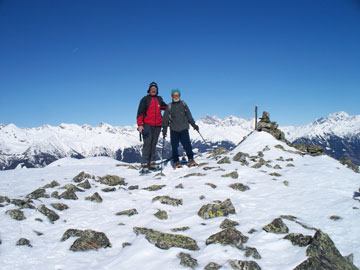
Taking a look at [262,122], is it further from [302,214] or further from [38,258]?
[38,258]

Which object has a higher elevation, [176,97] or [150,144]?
[176,97]

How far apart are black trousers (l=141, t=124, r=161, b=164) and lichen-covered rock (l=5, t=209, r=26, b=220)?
304 inches

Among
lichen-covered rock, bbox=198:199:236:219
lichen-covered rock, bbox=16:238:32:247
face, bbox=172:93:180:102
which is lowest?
lichen-covered rock, bbox=198:199:236:219

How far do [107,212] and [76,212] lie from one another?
0.94 meters

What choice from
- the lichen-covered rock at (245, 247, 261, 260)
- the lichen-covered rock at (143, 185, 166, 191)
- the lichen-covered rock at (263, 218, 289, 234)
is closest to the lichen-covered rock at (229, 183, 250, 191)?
the lichen-covered rock at (143, 185, 166, 191)

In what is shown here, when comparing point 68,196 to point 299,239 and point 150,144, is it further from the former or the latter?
point 299,239

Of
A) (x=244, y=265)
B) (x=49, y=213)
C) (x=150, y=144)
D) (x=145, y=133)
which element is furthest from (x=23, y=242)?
(x=150, y=144)

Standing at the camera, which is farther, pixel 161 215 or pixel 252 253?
pixel 161 215

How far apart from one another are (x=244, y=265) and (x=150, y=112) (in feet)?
34.9

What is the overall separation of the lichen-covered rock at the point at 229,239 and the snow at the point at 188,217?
171 millimetres

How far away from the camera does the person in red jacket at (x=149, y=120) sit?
1368 centimetres

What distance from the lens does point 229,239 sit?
5398mm

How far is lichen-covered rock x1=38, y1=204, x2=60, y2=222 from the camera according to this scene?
6.76 m

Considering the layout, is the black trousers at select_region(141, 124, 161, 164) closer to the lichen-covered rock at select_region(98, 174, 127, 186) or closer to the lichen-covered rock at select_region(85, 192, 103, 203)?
the lichen-covered rock at select_region(98, 174, 127, 186)
